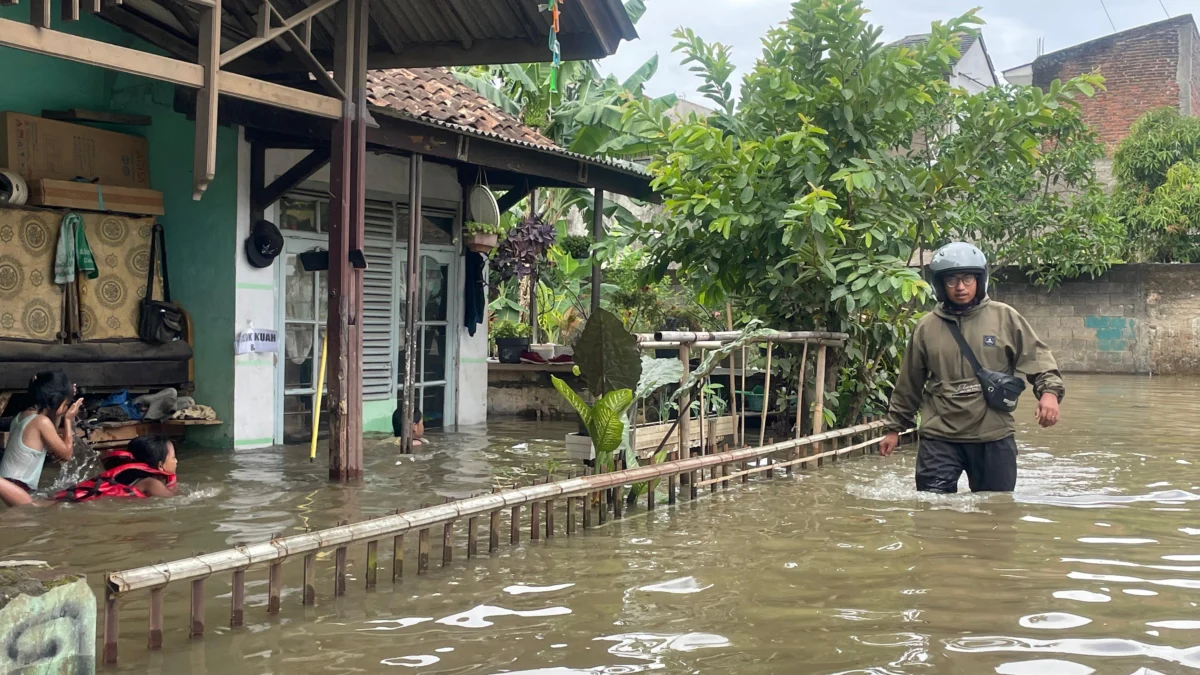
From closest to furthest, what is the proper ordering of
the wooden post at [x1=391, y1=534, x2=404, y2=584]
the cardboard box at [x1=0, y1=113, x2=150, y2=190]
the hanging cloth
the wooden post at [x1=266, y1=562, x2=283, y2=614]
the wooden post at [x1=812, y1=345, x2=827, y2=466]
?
the wooden post at [x1=266, y1=562, x2=283, y2=614], the wooden post at [x1=391, y1=534, x2=404, y2=584], the cardboard box at [x1=0, y1=113, x2=150, y2=190], the wooden post at [x1=812, y1=345, x2=827, y2=466], the hanging cloth

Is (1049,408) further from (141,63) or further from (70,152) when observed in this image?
(70,152)

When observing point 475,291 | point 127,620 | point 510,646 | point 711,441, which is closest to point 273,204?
point 475,291

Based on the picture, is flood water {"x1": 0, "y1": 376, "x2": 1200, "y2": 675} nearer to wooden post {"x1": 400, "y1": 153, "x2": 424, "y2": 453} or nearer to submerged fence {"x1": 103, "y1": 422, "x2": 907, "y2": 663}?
submerged fence {"x1": 103, "y1": 422, "x2": 907, "y2": 663}

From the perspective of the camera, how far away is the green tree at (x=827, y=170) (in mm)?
9117

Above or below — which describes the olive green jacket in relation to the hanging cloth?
below

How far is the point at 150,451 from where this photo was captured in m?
7.51

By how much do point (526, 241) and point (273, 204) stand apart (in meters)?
2.93

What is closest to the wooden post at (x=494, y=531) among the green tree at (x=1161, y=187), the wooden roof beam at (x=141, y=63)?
the wooden roof beam at (x=141, y=63)

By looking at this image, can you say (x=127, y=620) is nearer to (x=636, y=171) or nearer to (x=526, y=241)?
(x=526, y=241)

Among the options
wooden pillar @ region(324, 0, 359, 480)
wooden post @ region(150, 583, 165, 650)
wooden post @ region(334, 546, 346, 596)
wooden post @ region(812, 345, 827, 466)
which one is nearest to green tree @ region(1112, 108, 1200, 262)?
wooden post @ region(812, 345, 827, 466)

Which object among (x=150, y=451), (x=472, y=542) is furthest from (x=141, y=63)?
(x=472, y=542)

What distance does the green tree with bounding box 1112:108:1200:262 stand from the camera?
2231cm

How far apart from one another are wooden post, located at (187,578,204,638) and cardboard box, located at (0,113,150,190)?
621cm

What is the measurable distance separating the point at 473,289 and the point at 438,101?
2417 mm
